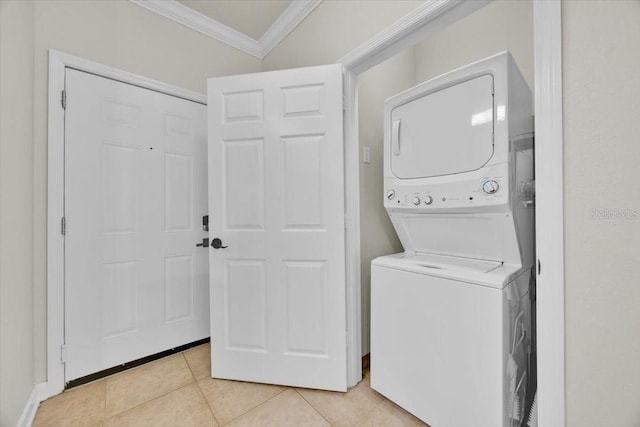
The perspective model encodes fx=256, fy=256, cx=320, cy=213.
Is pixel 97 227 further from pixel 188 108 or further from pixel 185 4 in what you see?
pixel 185 4

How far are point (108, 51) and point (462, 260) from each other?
262 cm

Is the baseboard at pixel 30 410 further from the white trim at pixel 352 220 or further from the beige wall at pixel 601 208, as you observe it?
the beige wall at pixel 601 208

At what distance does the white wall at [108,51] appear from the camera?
1508 millimetres

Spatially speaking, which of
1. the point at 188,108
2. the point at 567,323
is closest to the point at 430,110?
the point at 567,323


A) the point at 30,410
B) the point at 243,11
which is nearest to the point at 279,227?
the point at 30,410

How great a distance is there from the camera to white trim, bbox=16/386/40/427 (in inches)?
49.2

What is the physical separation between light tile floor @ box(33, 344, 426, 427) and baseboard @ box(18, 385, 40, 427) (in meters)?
0.03

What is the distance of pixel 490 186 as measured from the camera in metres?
1.11

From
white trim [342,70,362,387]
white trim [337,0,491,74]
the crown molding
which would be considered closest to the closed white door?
the crown molding

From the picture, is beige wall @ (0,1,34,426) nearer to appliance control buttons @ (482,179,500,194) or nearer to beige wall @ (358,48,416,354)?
beige wall @ (358,48,416,354)

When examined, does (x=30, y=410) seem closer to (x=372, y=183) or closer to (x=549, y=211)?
(x=372, y=183)

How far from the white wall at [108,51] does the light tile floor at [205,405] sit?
0.32 metres

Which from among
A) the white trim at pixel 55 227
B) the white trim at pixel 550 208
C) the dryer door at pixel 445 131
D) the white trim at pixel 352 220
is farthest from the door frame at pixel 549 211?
the white trim at pixel 55 227

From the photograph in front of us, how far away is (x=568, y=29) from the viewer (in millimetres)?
812
